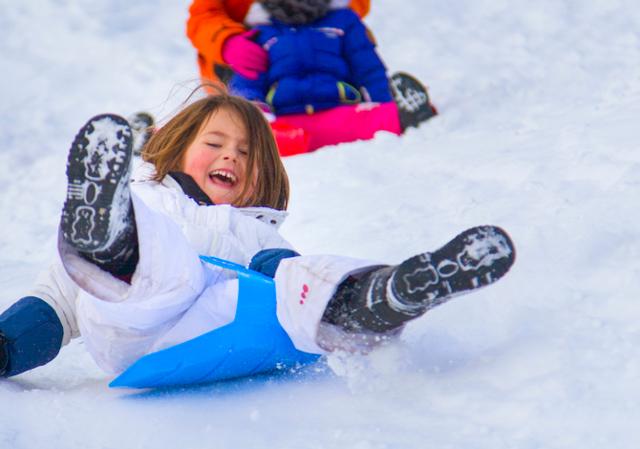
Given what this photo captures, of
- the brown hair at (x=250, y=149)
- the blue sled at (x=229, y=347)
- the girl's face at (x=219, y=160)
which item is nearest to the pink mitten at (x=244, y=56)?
the brown hair at (x=250, y=149)

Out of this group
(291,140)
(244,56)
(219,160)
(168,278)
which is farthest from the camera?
(244,56)

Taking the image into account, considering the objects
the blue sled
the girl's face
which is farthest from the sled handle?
the girl's face

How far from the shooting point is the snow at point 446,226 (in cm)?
127

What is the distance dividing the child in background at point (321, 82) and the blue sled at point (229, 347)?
219cm

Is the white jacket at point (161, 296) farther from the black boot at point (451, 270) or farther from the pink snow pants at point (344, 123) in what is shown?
the pink snow pants at point (344, 123)

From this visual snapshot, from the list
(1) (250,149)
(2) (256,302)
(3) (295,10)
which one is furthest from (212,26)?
(2) (256,302)

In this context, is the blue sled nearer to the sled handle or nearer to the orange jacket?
the sled handle

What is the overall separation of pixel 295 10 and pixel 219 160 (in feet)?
6.25

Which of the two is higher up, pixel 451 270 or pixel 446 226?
pixel 451 270

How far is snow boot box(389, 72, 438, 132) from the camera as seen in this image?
151 inches

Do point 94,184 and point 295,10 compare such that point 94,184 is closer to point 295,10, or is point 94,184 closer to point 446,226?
point 446,226

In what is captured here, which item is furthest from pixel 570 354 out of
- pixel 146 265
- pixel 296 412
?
pixel 146 265

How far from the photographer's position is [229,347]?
1.52 metres

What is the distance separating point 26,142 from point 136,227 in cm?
321
